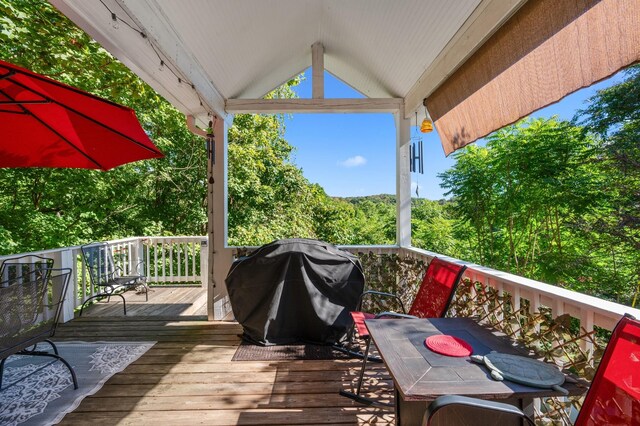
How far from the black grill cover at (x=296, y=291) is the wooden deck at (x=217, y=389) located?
1.23 ft

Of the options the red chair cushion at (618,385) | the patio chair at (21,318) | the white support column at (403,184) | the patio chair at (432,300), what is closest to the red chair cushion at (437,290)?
the patio chair at (432,300)

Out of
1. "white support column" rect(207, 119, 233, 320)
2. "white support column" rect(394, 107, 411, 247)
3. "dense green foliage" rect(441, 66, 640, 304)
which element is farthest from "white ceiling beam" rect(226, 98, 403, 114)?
"dense green foliage" rect(441, 66, 640, 304)

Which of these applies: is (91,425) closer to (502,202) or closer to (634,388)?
(634,388)

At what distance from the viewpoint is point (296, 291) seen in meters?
3.29

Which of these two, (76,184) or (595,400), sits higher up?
(76,184)

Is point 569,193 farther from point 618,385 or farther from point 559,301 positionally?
point 618,385

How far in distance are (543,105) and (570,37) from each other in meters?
0.39

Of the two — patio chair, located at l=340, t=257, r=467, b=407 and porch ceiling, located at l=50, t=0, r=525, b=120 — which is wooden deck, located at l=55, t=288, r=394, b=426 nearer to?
patio chair, located at l=340, t=257, r=467, b=407

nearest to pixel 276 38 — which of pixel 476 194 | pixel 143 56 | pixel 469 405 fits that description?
pixel 143 56

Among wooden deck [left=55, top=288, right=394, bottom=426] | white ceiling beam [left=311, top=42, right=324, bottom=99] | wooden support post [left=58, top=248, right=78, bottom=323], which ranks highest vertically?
white ceiling beam [left=311, top=42, right=324, bottom=99]

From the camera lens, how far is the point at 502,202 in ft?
29.8

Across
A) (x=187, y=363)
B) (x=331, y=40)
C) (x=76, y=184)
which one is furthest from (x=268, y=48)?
(x=76, y=184)

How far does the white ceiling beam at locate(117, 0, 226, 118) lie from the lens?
2311 millimetres

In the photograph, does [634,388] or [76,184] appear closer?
[634,388]
